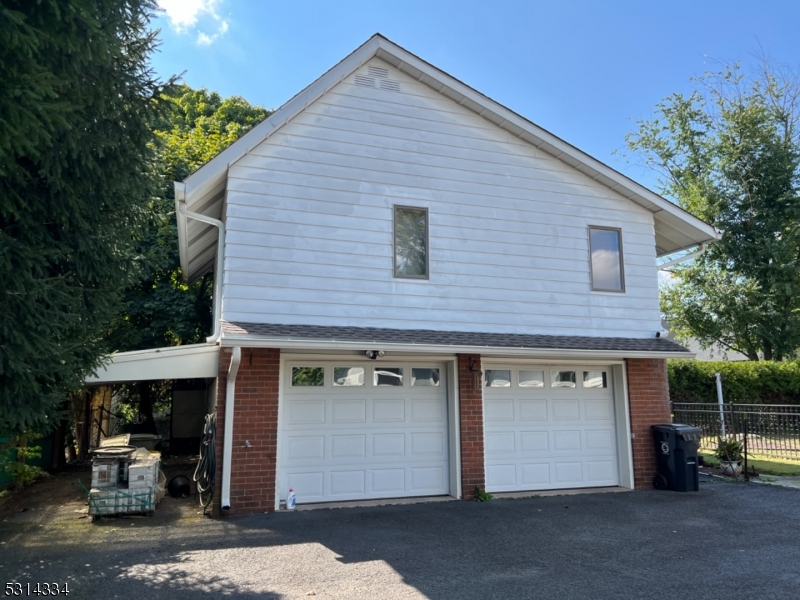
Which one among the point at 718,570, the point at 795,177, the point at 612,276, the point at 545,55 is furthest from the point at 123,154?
the point at 795,177

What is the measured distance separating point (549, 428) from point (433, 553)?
4465 mm

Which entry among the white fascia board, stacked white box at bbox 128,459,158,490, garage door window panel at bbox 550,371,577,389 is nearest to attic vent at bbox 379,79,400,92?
the white fascia board

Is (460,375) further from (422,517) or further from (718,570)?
(718,570)

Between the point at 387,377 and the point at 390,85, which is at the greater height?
the point at 390,85

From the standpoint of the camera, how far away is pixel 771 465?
1273cm

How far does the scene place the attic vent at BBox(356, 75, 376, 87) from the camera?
9.48m

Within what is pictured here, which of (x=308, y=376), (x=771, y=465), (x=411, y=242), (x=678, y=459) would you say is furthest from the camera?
(x=771, y=465)

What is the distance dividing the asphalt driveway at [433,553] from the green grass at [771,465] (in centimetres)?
368

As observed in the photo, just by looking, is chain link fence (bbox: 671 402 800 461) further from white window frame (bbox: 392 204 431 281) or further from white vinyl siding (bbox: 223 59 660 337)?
white window frame (bbox: 392 204 431 281)

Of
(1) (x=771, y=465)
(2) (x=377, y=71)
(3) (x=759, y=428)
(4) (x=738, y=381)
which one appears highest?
(2) (x=377, y=71)

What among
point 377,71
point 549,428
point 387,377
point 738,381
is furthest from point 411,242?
point 738,381

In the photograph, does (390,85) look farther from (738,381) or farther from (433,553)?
(738,381)

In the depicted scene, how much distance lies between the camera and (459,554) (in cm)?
625

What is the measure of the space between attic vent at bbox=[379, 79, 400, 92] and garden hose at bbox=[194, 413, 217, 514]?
20.0 feet
